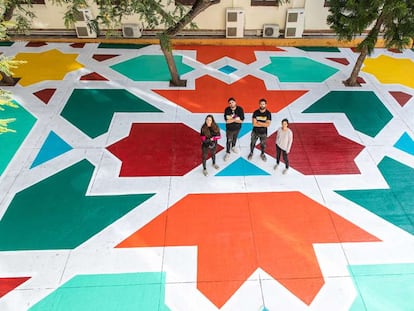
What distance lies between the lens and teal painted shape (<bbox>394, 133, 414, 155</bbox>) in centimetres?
689

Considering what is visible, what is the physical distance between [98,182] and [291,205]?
3.45 metres

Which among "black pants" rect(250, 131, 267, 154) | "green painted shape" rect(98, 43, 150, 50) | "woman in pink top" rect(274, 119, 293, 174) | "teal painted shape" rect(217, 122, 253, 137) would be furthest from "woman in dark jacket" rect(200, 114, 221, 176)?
"green painted shape" rect(98, 43, 150, 50)

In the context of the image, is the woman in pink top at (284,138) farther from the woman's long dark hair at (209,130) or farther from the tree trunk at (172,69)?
the tree trunk at (172,69)

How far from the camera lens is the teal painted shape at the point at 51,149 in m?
6.63

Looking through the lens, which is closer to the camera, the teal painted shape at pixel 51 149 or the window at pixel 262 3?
the teal painted shape at pixel 51 149

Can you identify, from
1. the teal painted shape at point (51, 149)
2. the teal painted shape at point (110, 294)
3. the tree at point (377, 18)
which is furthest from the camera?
the tree at point (377, 18)

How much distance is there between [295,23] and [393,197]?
672cm

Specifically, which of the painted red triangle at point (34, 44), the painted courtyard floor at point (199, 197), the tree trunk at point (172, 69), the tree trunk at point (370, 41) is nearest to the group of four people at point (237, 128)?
the painted courtyard floor at point (199, 197)

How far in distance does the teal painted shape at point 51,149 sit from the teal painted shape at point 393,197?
17.6ft

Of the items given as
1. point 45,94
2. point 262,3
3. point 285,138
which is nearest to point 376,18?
point 285,138

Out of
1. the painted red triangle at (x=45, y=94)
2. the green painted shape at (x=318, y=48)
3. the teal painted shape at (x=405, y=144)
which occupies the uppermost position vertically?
the green painted shape at (x=318, y=48)

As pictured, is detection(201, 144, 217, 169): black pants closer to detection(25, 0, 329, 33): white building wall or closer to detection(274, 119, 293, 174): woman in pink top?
detection(274, 119, 293, 174): woman in pink top

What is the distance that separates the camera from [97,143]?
702 cm

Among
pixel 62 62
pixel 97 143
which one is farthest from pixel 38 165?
pixel 62 62
